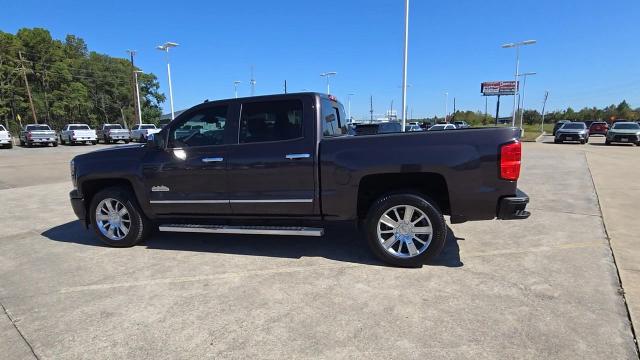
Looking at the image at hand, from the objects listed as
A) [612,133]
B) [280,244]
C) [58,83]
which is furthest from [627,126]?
[58,83]

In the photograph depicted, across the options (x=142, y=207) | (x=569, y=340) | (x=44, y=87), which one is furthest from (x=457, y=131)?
(x=44, y=87)

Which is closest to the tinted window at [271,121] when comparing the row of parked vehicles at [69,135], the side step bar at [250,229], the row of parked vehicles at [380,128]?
the side step bar at [250,229]

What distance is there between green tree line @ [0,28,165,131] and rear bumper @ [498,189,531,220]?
5068cm

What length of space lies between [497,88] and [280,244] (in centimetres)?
7481

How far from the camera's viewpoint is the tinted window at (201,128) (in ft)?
16.1

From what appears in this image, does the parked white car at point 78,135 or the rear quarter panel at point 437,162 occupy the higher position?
the rear quarter panel at point 437,162

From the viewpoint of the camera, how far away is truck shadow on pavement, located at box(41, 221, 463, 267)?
15.8 ft

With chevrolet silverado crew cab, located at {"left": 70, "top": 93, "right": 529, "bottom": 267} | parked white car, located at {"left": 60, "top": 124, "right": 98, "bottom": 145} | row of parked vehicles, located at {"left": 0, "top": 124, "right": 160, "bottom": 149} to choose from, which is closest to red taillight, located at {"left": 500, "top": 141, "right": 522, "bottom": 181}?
chevrolet silverado crew cab, located at {"left": 70, "top": 93, "right": 529, "bottom": 267}

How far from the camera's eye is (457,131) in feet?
13.6

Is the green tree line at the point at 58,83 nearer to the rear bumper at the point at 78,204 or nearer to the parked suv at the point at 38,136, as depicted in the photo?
the parked suv at the point at 38,136

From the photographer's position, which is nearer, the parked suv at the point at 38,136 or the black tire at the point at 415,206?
the black tire at the point at 415,206

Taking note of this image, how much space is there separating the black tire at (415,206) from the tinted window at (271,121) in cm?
123

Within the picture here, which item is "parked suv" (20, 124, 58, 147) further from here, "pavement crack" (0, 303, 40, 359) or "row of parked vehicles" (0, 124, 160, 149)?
"pavement crack" (0, 303, 40, 359)

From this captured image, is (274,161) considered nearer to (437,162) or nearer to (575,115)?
(437,162)
